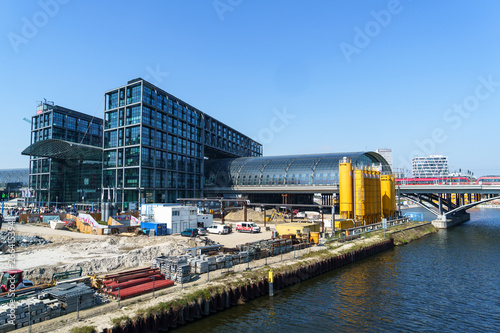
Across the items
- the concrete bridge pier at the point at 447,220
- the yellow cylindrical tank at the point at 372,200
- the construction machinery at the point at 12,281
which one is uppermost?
the yellow cylindrical tank at the point at 372,200

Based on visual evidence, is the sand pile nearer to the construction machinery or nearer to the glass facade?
the construction machinery

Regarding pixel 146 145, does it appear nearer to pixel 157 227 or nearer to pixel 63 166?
pixel 157 227

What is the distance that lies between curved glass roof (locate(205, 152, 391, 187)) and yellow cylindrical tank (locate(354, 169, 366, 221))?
29.2 meters

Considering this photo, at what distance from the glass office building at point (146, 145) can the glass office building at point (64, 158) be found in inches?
345

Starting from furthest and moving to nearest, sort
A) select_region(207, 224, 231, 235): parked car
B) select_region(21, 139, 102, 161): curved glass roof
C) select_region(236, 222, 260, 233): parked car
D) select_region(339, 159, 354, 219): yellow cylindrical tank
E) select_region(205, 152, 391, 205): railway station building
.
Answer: select_region(205, 152, 391, 205): railway station building, select_region(21, 139, 102, 161): curved glass roof, select_region(339, 159, 354, 219): yellow cylindrical tank, select_region(236, 222, 260, 233): parked car, select_region(207, 224, 231, 235): parked car

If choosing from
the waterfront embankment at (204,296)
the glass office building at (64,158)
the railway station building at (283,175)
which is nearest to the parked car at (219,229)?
the waterfront embankment at (204,296)

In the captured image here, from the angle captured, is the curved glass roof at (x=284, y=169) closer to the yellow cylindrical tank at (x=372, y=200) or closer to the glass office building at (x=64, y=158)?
the yellow cylindrical tank at (x=372, y=200)

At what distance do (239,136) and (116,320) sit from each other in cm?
13877

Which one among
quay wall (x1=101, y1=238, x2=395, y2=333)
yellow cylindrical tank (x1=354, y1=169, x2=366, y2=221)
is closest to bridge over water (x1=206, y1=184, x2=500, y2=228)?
yellow cylindrical tank (x1=354, y1=169, x2=366, y2=221)

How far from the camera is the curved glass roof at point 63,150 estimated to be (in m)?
88.9

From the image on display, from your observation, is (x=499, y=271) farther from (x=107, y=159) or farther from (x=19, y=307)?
(x=107, y=159)

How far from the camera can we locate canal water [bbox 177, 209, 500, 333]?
22844mm

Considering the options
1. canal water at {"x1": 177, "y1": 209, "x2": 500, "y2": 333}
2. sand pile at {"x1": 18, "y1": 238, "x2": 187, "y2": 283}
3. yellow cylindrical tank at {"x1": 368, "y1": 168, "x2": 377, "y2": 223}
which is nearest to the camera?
canal water at {"x1": 177, "y1": 209, "x2": 500, "y2": 333}

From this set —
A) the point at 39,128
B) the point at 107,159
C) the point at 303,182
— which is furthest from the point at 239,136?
the point at 39,128
